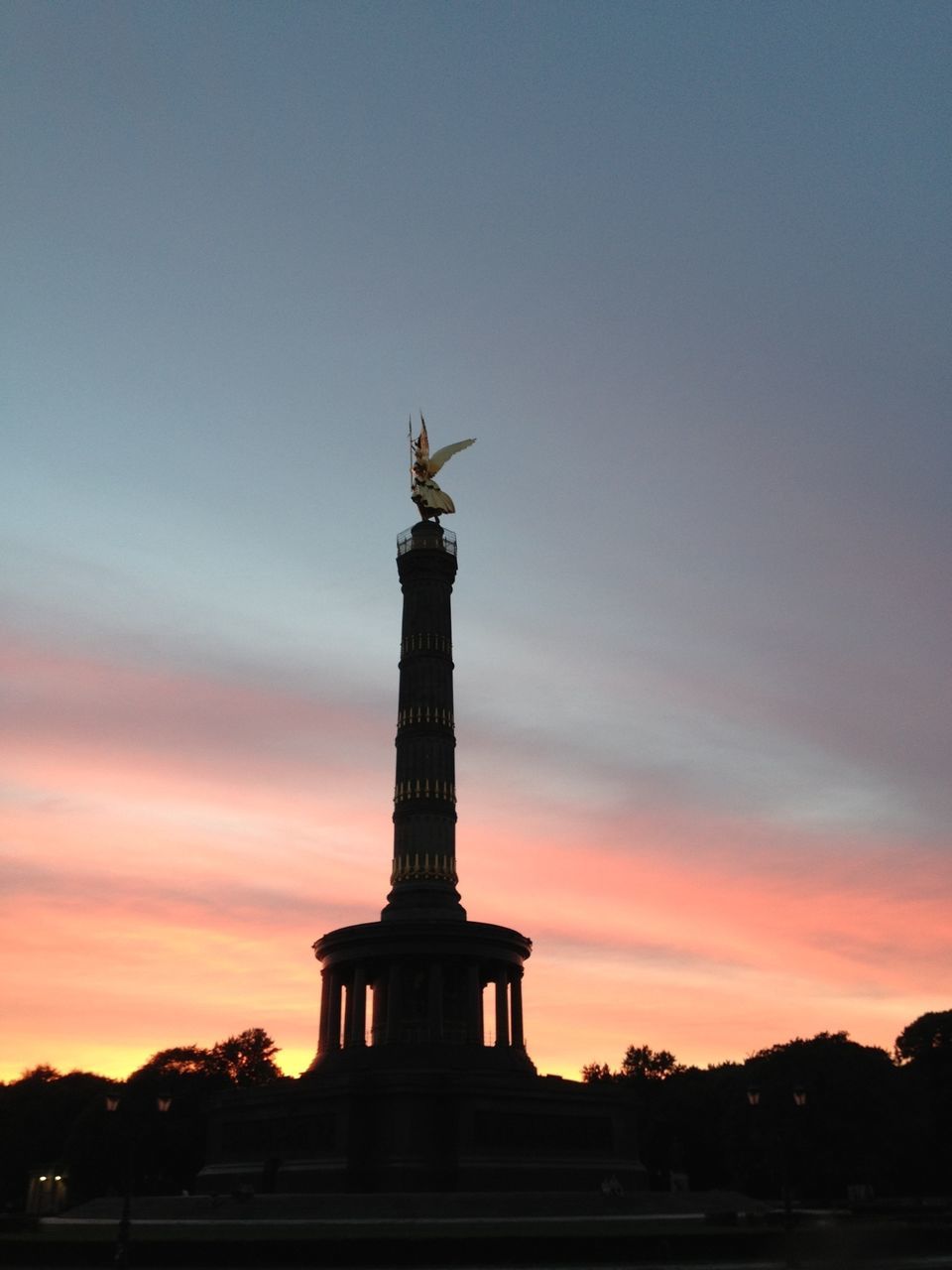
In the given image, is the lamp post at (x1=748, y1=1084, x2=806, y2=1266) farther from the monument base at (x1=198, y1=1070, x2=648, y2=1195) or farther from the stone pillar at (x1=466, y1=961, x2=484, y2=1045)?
the stone pillar at (x1=466, y1=961, x2=484, y2=1045)

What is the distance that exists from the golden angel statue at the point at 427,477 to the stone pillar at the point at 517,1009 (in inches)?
1083

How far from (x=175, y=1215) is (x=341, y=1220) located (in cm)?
763

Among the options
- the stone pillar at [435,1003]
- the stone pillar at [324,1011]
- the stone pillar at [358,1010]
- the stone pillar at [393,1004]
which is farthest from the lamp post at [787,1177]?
the stone pillar at [324,1011]

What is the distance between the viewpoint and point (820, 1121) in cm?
6794

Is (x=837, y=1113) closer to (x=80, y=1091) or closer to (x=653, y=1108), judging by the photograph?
(x=653, y=1108)

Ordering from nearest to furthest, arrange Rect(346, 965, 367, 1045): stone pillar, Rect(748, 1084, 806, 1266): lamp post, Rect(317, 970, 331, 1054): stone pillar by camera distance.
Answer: Rect(748, 1084, 806, 1266): lamp post
Rect(346, 965, 367, 1045): stone pillar
Rect(317, 970, 331, 1054): stone pillar

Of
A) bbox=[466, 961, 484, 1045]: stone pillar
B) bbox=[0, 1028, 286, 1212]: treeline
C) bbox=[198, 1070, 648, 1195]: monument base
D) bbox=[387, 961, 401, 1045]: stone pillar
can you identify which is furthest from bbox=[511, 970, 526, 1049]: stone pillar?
bbox=[0, 1028, 286, 1212]: treeline

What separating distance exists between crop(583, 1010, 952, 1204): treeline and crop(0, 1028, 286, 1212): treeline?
94.5 feet

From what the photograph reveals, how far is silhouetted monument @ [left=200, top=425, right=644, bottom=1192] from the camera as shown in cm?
4888

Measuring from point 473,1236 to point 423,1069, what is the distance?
20440mm

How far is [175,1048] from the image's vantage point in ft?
284

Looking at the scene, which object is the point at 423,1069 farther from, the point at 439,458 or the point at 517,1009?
the point at 439,458

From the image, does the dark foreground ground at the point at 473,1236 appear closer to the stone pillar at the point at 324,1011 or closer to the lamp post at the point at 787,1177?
the lamp post at the point at 787,1177

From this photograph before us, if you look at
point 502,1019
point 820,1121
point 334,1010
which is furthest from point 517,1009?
point 820,1121
